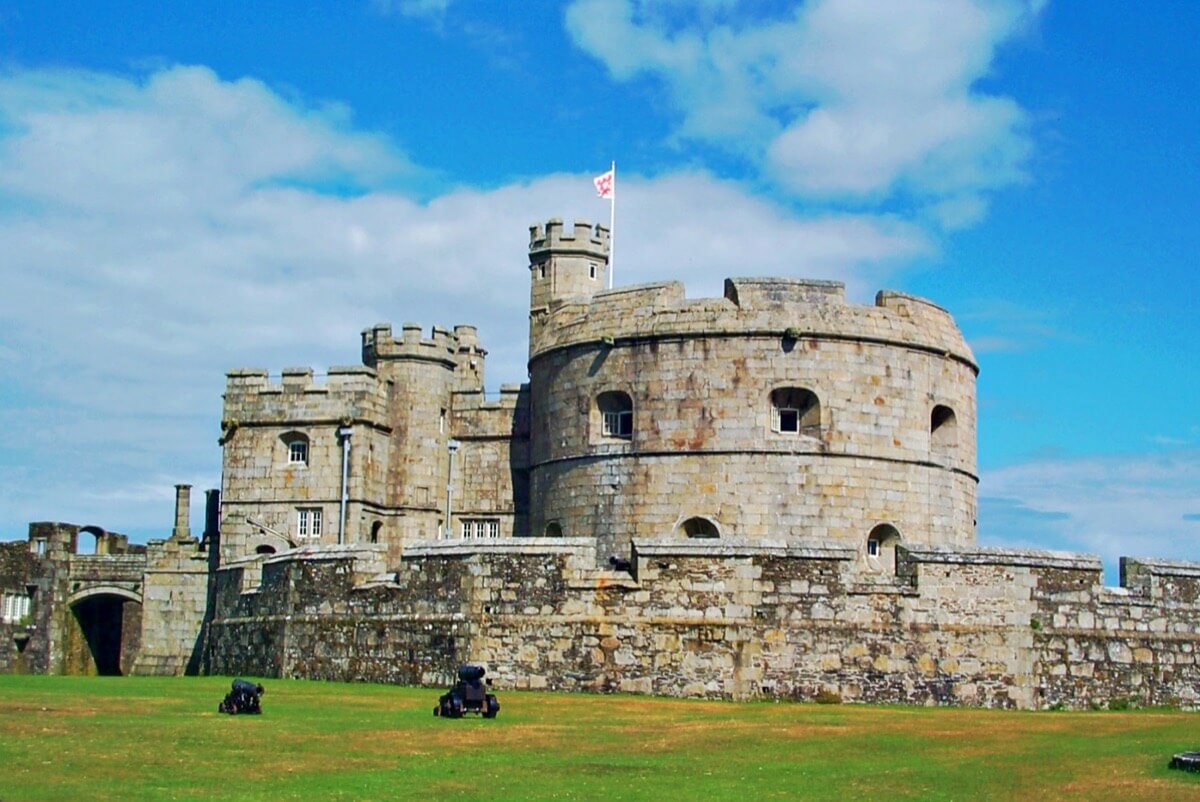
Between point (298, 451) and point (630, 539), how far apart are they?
438 inches

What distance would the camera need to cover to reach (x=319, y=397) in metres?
42.1

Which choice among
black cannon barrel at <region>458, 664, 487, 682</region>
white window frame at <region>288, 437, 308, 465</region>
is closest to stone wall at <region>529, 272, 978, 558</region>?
white window frame at <region>288, 437, 308, 465</region>

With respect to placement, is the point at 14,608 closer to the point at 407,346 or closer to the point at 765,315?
the point at 407,346

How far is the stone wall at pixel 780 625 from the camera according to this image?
26438 mm

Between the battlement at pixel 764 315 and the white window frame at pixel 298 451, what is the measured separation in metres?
8.59

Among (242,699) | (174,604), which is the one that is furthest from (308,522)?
(242,699)

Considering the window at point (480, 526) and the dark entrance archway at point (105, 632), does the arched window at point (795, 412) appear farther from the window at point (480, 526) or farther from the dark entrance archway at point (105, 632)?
the dark entrance archway at point (105, 632)

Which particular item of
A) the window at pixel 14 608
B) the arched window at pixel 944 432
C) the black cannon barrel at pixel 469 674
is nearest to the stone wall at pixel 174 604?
the window at pixel 14 608

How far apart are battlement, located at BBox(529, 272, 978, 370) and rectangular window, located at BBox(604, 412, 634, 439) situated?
1.80 m

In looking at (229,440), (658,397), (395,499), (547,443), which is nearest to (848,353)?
(658,397)

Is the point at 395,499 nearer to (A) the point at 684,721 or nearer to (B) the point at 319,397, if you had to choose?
(B) the point at 319,397

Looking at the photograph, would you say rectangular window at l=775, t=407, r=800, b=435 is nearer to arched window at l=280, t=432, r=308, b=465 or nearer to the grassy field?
arched window at l=280, t=432, r=308, b=465

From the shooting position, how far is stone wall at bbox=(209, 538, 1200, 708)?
2644cm

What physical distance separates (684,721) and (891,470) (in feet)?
54.7
